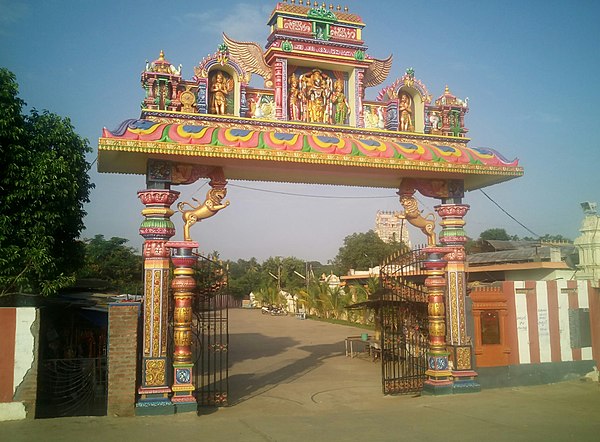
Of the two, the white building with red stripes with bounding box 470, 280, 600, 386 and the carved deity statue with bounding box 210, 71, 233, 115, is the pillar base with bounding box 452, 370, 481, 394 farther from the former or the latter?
the carved deity statue with bounding box 210, 71, 233, 115

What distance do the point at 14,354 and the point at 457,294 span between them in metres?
7.80

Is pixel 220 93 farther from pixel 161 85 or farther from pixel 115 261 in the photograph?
pixel 115 261

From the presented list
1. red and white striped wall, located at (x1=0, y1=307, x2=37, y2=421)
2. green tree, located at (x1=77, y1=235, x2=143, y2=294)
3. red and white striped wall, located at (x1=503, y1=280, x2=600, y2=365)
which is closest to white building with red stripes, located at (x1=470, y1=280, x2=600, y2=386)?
red and white striped wall, located at (x1=503, y1=280, x2=600, y2=365)

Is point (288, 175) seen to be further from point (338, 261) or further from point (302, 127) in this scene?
point (338, 261)

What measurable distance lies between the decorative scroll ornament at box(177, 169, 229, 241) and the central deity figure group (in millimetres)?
1849

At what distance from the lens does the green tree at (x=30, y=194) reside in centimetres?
1028

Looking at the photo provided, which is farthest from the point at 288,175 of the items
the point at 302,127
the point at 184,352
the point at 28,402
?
the point at 28,402

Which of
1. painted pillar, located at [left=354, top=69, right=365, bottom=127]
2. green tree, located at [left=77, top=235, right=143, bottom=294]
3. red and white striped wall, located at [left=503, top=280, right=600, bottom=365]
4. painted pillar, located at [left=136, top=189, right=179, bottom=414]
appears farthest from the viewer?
green tree, located at [left=77, top=235, right=143, bottom=294]

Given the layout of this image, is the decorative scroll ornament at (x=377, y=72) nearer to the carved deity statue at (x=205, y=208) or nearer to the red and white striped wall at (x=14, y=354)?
the carved deity statue at (x=205, y=208)

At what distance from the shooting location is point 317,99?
416 inches

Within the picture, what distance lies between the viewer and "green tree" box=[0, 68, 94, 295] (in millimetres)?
10281

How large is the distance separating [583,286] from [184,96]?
9.46 metres

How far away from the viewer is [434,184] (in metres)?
11.2

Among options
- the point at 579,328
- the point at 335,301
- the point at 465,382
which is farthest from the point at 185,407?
the point at 335,301
